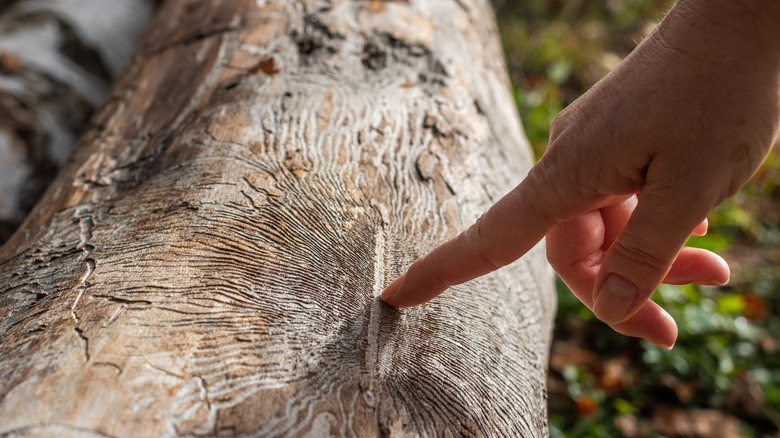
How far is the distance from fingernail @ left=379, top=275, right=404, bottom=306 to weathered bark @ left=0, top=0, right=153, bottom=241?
4.85 feet

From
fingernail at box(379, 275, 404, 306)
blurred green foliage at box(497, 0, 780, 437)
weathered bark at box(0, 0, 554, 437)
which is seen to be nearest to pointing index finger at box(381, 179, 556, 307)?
fingernail at box(379, 275, 404, 306)

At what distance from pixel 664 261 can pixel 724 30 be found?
37 cm

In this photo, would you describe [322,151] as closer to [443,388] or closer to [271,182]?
[271,182]

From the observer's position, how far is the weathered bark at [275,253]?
2.95 ft

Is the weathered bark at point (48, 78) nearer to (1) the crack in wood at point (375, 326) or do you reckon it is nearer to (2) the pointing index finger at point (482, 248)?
(1) the crack in wood at point (375, 326)

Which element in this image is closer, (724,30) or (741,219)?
(724,30)

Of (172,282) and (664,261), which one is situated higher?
(172,282)

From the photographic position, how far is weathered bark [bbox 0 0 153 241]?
1985 millimetres

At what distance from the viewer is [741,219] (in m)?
3.58

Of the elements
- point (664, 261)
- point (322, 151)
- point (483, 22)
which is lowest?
point (483, 22)

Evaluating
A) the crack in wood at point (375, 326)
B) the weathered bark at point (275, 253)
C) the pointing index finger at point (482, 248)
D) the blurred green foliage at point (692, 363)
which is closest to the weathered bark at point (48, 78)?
the weathered bark at point (275, 253)

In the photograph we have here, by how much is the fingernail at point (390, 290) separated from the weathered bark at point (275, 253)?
1.0 inches

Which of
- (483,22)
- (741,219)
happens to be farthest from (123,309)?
(741,219)

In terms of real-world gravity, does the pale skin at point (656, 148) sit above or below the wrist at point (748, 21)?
below
